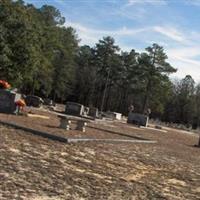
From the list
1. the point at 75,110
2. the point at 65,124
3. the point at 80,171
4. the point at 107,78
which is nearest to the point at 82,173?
the point at 80,171

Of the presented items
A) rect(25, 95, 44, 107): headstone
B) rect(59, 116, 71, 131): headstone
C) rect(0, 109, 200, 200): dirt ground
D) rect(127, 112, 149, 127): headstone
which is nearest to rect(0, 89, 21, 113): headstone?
rect(59, 116, 71, 131): headstone

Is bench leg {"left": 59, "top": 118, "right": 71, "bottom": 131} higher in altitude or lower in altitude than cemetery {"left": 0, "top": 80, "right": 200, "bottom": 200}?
higher

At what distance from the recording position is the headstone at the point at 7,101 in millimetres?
21906

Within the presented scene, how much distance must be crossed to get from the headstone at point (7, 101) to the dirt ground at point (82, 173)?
7.01m

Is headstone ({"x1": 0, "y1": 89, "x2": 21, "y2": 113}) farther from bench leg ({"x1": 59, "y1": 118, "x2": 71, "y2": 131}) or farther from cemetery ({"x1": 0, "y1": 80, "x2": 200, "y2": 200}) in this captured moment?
cemetery ({"x1": 0, "y1": 80, "x2": 200, "y2": 200})

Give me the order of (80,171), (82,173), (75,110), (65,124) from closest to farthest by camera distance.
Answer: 1. (82,173)
2. (80,171)
3. (65,124)
4. (75,110)

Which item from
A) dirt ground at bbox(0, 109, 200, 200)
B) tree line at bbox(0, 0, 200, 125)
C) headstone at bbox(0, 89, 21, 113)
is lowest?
dirt ground at bbox(0, 109, 200, 200)

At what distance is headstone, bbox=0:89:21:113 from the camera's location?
71.9 ft

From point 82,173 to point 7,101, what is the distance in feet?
42.0

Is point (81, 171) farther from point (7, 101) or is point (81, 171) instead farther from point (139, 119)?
point (139, 119)

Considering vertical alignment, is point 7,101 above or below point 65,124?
above

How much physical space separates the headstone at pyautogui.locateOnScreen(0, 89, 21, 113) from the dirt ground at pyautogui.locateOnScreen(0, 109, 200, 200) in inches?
276

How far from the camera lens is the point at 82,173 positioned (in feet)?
32.2

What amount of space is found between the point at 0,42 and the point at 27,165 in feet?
101
